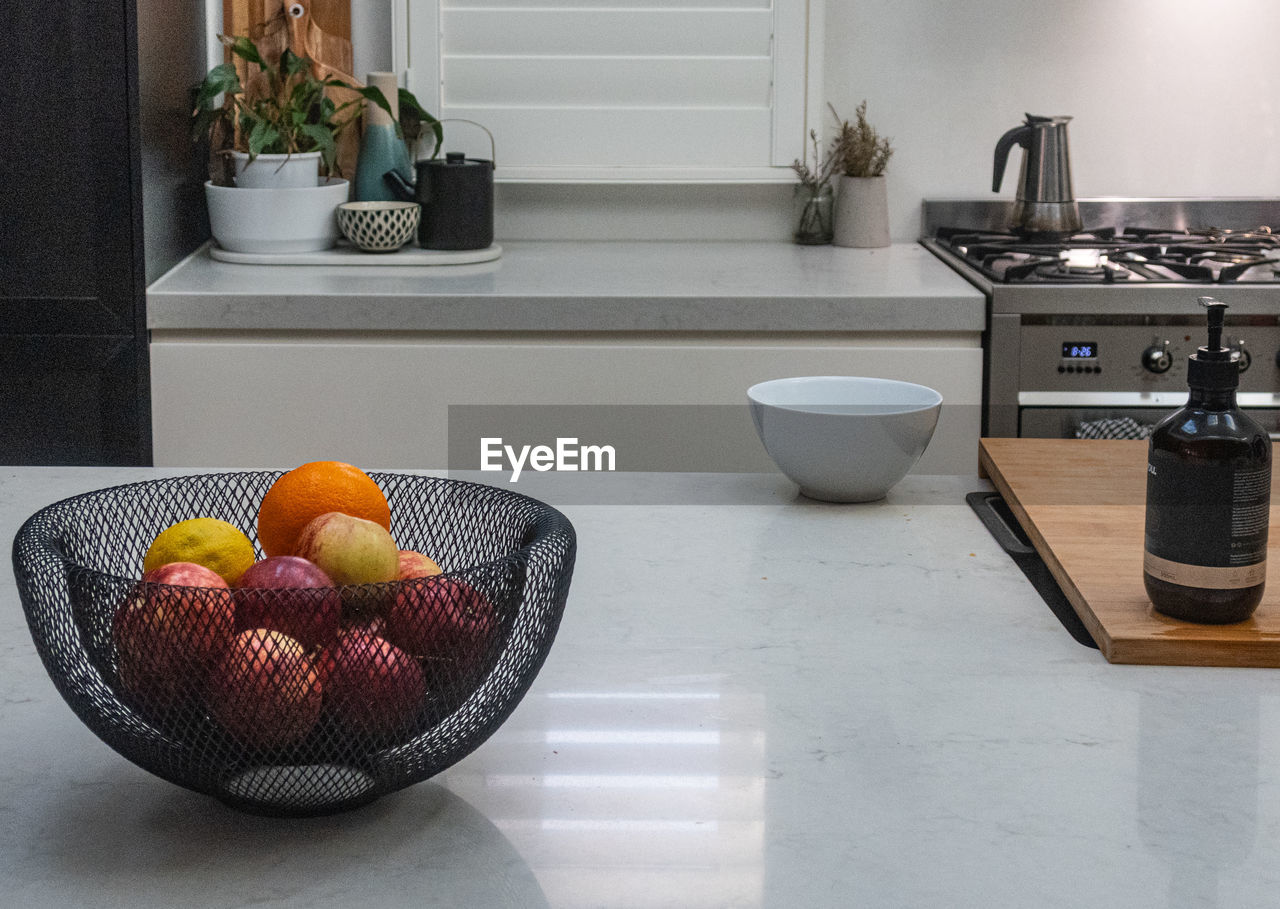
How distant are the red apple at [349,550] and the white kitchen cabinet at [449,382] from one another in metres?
1.58

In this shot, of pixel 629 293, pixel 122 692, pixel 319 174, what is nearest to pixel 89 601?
pixel 122 692

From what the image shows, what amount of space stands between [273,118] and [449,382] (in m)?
0.68

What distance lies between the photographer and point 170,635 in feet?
2.21

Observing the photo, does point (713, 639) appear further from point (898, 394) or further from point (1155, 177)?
point (1155, 177)

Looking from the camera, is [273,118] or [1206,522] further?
[273,118]

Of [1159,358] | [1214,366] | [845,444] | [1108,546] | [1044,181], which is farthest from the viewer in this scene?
[1044,181]

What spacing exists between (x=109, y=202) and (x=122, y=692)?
1825mm

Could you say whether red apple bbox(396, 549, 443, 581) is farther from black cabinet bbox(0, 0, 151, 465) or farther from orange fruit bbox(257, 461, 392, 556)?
black cabinet bbox(0, 0, 151, 465)

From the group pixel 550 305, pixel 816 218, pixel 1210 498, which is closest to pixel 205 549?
pixel 1210 498

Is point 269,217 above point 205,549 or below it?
above

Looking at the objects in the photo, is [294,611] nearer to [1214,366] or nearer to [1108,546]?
[1214,366]

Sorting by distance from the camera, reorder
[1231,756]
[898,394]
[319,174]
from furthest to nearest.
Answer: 1. [319,174]
2. [898,394]
3. [1231,756]

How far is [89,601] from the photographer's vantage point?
0.69m

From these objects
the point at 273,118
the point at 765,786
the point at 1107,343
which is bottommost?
the point at 765,786
